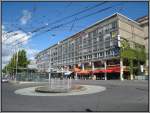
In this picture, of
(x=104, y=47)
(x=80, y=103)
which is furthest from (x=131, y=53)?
(x=80, y=103)

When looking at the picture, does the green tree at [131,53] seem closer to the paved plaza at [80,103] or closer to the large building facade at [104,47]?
the large building facade at [104,47]

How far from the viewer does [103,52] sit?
71.9 m

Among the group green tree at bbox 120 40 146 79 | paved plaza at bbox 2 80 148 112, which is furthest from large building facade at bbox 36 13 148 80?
paved plaza at bbox 2 80 148 112

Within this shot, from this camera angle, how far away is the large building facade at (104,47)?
66.5 m

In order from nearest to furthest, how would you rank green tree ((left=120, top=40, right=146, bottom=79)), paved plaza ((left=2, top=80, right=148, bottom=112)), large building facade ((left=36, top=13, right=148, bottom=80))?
1. paved plaza ((left=2, top=80, right=148, bottom=112))
2. green tree ((left=120, top=40, right=146, bottom=79))
3. large building facade ((left=36, top=13, right=148, bottom=80))

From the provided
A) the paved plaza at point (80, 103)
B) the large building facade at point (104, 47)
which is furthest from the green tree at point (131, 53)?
the paved plaza at point (80, 103)

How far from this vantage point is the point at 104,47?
71.1 meters

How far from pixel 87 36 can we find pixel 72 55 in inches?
526

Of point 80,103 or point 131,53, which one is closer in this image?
point 80,103

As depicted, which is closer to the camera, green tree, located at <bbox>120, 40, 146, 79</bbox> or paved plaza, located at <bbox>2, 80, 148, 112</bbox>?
paved plaza, located at <bbox>2, 80, 148, 112</bbox>

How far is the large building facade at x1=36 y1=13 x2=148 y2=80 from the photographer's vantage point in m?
66.5

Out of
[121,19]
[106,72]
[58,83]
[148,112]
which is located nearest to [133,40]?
[121,19]

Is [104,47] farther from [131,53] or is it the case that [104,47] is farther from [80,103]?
[80,103]

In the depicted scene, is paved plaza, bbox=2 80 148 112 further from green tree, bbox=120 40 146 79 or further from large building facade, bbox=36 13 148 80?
green tree, bbox=120 40 146 79
